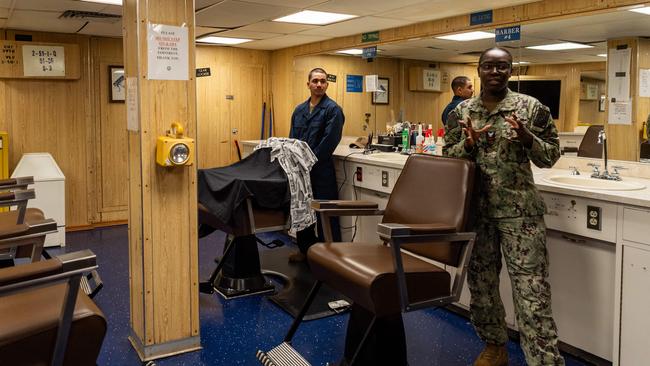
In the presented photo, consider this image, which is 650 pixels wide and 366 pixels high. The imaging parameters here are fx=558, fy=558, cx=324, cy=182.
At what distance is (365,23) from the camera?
5.23m

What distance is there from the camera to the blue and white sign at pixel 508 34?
13.8 feet

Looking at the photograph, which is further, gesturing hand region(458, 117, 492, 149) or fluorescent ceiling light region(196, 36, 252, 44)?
fluorescent ceiling light region(196, 36, 252, 44)

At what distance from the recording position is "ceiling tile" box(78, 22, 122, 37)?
18.2 ft

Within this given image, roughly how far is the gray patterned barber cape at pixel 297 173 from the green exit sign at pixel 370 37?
2040 millimetres

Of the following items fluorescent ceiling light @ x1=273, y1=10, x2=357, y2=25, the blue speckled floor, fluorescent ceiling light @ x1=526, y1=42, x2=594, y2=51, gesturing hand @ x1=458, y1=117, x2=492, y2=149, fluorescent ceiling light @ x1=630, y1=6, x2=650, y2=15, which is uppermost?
fluorescent ceiling light @ x1=273, y1=10, x2=357, y2=25

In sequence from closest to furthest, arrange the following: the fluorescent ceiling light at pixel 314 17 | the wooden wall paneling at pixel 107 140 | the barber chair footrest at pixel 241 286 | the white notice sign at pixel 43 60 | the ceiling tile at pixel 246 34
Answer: the barber chair footrest at pixel 241 286 < the fluorescent ceiling light at pixel 314 17 < the white notice sign at pixel 43 60 < the ceiling tile at pixel 246 34 < the wooden wall paneling at pixel 107 140

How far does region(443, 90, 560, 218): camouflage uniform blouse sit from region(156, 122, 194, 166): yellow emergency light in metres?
1.47

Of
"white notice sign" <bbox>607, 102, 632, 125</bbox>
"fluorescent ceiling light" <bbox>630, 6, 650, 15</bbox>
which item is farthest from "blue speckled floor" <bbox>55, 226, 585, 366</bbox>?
"fluorescent ceiling light" <bbox>630, 6, 650, 15</bbox>

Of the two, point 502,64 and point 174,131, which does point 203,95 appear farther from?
point 502,64

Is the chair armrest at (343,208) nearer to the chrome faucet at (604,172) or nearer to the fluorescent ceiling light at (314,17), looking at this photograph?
the chrome faucet at (604,172)

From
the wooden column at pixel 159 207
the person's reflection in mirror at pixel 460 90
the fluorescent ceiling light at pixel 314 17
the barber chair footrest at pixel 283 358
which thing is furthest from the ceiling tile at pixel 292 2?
the barber chair footrest at pixel 283 358

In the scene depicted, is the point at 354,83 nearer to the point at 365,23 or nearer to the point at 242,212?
the point at 365,23

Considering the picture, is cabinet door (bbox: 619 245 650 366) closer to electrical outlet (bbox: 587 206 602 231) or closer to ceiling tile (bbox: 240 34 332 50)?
electrical outlet (bbox: 587 206 602 231)

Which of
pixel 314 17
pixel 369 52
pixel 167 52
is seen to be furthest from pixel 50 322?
pixel 369 52
